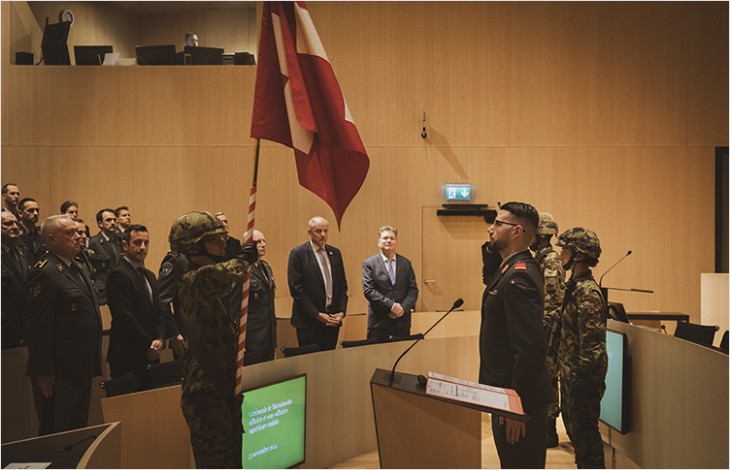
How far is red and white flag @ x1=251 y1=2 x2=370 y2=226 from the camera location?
3.00m

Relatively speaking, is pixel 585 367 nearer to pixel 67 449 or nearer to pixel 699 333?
pixel 699 333

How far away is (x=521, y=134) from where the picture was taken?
763cm

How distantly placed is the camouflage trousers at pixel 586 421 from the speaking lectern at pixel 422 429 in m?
1.32

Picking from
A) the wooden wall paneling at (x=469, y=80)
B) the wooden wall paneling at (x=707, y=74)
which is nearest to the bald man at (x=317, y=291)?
the wooden wall paneling at (x=469, y=80)

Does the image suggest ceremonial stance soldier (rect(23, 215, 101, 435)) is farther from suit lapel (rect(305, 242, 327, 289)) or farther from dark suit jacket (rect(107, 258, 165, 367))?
suit lapel (rect(305, 242, 327, 289))

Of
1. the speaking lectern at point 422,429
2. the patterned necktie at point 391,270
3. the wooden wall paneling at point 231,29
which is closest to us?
the speaking lectern at point 422,429

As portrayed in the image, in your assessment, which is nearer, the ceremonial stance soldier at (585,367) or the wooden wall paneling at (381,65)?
the ceremonial stance soldier at (585,367)

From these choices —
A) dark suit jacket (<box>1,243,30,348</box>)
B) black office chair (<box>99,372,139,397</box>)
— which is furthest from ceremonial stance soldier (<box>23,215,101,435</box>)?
black office chair (<box>99,372,139,397</box>)

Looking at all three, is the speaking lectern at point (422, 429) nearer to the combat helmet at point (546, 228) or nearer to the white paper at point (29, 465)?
the white paper at point (29, 465)

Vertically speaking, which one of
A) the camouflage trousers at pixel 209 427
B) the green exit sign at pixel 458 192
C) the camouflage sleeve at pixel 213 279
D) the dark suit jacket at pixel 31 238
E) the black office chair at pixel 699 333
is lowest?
the camouflage trousers at pixel 209 427

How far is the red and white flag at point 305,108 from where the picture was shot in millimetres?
3004

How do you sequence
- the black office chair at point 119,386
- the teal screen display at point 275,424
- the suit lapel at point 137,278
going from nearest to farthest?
the black office chair at point 119,386, the teal screen display at point 275,424, the suit lapel at point 137,278

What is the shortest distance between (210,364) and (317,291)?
8.03 feet

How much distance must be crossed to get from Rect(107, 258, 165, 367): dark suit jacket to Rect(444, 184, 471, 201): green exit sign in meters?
4.38
